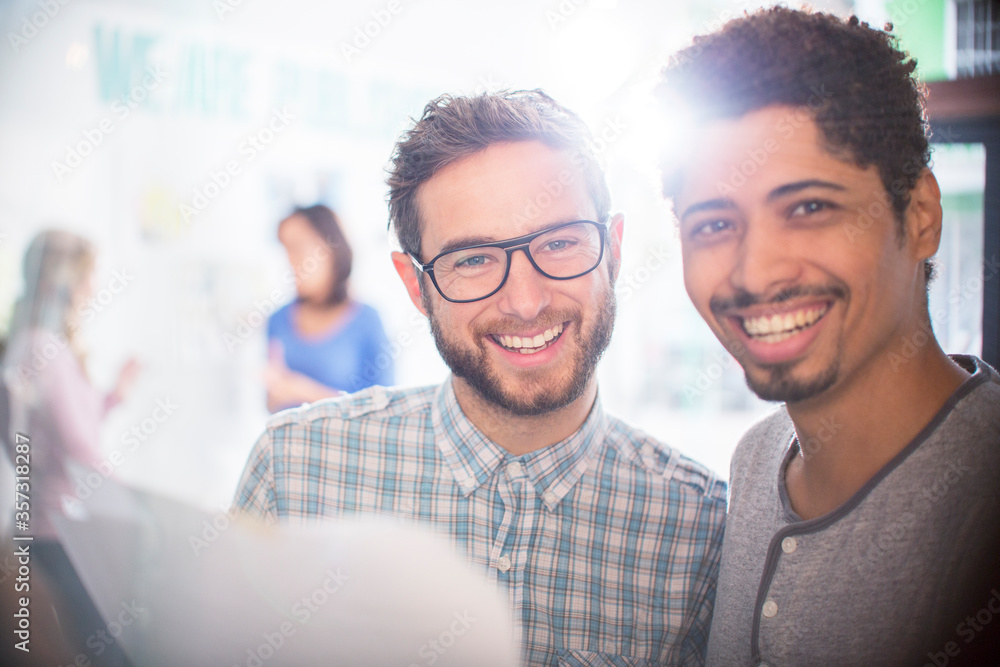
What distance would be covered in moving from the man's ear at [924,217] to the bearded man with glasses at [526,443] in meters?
0.58

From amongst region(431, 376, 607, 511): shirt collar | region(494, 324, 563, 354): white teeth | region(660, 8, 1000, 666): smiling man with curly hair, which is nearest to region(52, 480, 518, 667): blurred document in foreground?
region(431, 376, 607, 511): shirt collar

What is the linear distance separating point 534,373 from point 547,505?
1.01 feet

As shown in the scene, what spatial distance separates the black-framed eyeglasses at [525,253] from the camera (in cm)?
125

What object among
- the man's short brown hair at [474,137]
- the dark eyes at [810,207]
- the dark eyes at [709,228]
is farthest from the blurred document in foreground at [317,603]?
the dark eyes at [810,207]

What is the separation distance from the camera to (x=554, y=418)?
1.34 metres

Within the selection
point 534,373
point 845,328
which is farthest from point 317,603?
point 845,328

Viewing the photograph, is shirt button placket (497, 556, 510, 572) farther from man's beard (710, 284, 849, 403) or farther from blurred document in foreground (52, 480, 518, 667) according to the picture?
man's beard (710, 284, 849, 403)

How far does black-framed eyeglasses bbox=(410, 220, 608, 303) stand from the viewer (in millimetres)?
1245

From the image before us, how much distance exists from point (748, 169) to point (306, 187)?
2.58 metres

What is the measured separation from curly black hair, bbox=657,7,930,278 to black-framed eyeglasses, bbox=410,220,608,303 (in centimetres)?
41

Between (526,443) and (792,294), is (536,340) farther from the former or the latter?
(792,294)

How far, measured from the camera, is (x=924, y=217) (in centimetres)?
90

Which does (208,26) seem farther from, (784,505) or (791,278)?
(784,505)

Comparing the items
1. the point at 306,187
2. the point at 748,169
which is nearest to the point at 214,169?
the point at 306,187
